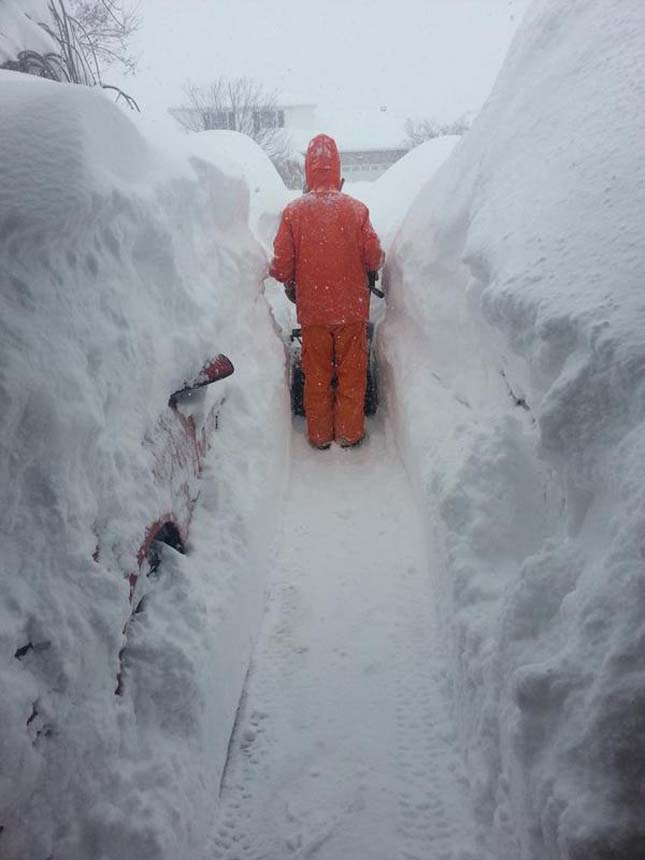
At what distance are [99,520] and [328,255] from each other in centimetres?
257

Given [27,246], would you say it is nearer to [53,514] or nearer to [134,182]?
[53,514]

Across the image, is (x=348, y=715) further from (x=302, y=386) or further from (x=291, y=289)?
(x=291, y=289)

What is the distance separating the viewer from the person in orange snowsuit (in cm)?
362

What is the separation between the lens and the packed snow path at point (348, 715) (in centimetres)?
154

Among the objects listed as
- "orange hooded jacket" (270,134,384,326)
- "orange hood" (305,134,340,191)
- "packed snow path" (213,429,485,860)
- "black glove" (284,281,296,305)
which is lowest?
"packed snow path" (213,429,485,860)

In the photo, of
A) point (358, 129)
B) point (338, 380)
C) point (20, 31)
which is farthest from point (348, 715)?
point (358, 129)

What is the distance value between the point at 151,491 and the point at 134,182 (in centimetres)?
121

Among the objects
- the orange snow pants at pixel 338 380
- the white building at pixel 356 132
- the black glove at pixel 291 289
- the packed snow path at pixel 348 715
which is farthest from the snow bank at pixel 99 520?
the white building at pixel 356 132

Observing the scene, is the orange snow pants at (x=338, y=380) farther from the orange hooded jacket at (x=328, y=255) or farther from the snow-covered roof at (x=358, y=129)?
the snow-covered roof at (x=358, y=129)

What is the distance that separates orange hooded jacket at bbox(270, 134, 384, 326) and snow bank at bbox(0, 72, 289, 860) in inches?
50.7

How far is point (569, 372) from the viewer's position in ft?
4.89

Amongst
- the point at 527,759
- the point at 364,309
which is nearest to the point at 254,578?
the point at 527,759

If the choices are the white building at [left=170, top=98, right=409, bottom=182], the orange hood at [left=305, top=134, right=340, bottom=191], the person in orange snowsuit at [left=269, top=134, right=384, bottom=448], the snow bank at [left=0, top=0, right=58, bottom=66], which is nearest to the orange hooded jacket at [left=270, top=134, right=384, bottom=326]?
the person in orange snowsuit at [left=269, top=134, right=384, bottom=448]

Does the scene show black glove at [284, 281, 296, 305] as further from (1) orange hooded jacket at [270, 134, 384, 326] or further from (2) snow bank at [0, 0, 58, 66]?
(2) snow bank at [0, 0, 58, 66]
